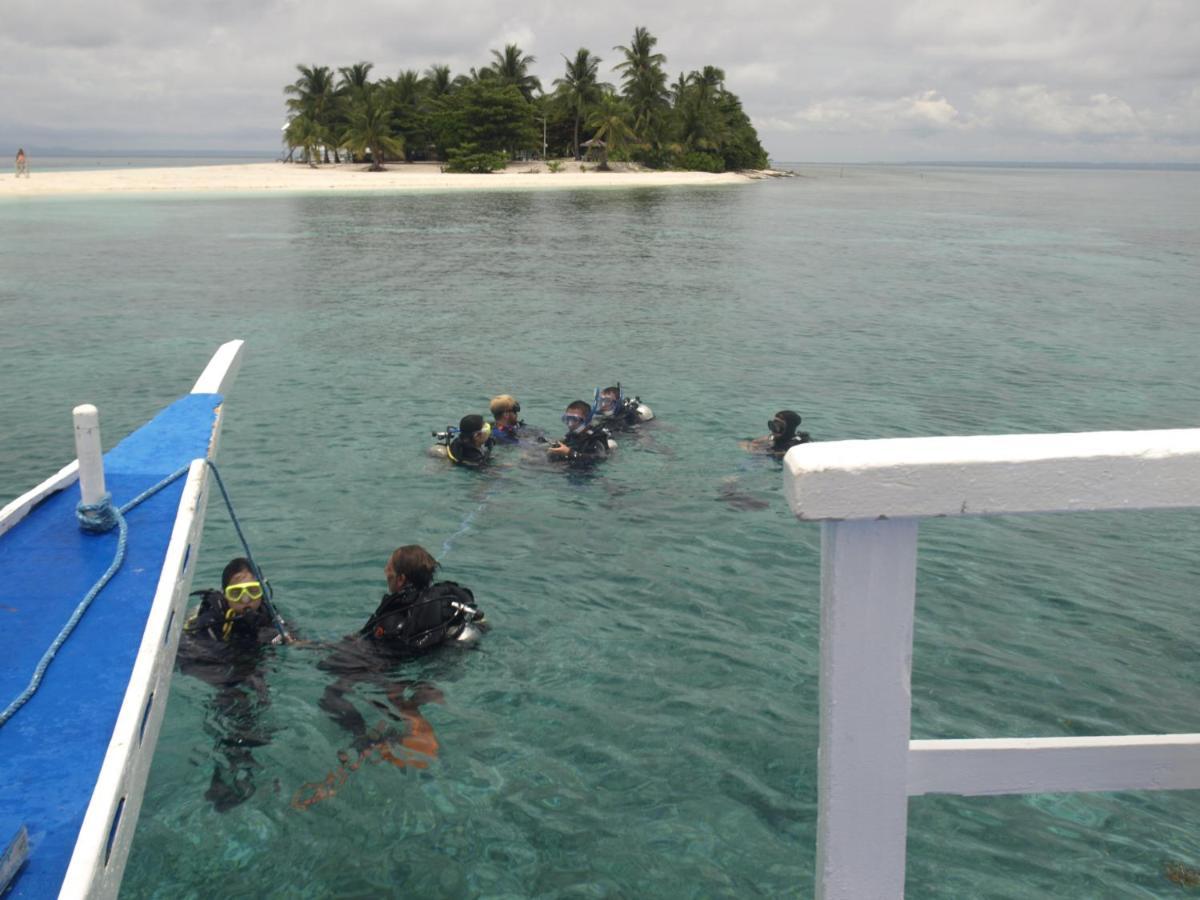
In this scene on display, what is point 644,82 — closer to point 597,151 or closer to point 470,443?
point 597,151

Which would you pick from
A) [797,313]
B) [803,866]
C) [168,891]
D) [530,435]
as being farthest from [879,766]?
[797,313]

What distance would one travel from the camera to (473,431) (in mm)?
10531

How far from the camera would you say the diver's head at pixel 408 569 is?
6.33m

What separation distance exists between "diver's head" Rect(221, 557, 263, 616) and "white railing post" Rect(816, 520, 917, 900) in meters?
4.92

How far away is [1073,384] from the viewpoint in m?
16.2

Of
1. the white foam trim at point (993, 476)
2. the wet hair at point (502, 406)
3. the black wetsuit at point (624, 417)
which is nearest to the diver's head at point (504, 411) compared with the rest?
A: the wet hair at point (502, 406)

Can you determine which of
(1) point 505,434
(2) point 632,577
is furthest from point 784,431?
(1) point 505,434

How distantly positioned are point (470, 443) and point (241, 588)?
15.7ft

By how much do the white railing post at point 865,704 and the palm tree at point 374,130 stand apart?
82785mm

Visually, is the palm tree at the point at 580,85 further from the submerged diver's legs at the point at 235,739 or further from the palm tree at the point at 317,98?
the submerged diver's legs at the point at 235,739

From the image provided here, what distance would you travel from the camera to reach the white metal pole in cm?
509

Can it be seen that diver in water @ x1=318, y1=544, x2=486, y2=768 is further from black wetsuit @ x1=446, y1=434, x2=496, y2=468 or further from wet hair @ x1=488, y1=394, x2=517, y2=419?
wet hair @ x1=488, y1=394, x2=517, y2=419

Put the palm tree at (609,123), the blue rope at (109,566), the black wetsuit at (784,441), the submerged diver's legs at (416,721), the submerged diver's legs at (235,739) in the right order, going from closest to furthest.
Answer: the blue rope at (109,566) < the submerged diver's legs at (235,739) < the submerged diver's legs at (416,721) < the black wetsuit at (784,441) < the palm tree at (609,123)

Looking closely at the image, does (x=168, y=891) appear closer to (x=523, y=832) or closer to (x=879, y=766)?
(x=523, y=832)
